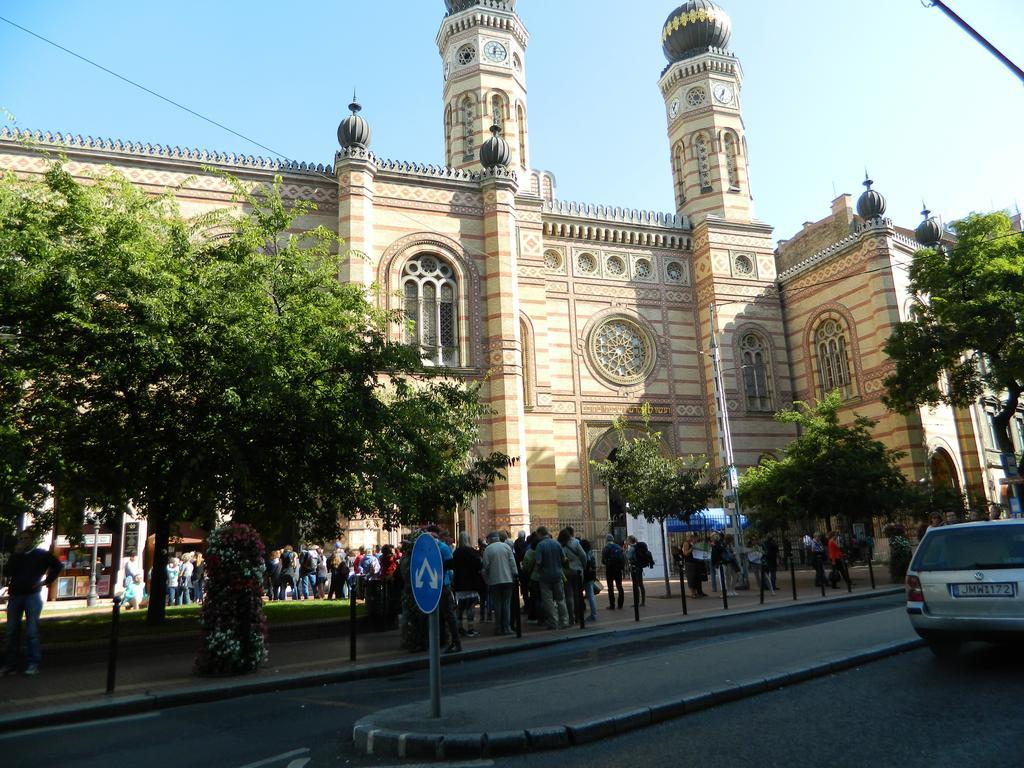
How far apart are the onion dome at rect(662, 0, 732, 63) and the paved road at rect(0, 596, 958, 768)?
27569 millimetres

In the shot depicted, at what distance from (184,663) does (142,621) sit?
375 cm

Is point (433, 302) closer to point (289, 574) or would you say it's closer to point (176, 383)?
point (289, 574)

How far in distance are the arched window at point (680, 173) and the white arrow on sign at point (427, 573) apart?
87.5 feet

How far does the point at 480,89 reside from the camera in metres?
27.2

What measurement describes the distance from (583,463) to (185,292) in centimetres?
1612

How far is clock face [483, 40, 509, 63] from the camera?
2772 cm

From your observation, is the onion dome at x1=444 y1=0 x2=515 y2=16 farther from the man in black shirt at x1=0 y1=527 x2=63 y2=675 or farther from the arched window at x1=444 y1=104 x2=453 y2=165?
the man in black shirt at x1=0 y1=527 x2=63 y2=675

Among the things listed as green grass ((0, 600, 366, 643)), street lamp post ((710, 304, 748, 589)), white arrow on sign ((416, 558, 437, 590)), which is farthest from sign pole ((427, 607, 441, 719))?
street lamp post ((710, 304, 748, 589))

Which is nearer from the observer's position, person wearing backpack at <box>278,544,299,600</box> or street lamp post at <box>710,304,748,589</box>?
street lamp post at <box>710,304,748,589</box>

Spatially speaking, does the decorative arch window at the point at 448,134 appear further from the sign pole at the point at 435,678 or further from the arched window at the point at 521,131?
the sign pole at the point at 435,678

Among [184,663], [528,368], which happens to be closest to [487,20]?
[528,368]

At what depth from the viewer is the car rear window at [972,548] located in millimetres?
→ 6348

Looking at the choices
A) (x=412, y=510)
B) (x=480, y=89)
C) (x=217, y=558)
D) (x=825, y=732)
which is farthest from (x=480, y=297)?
(x=825, y=732)

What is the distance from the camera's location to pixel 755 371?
2759 cm
